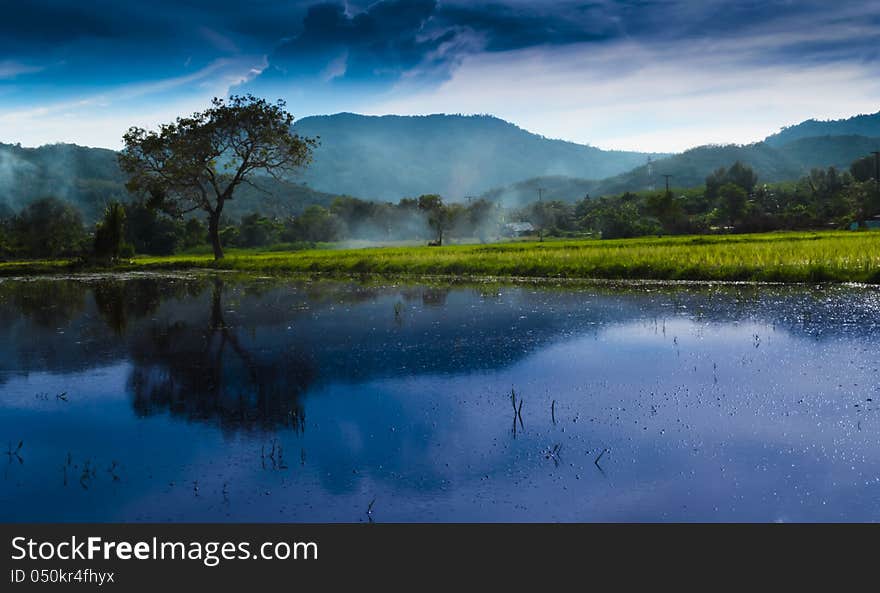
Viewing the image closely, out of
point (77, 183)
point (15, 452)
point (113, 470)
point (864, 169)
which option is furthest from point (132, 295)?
point (864, 169)

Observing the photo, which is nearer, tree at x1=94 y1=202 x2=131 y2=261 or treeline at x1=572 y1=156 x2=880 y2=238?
tree at x1=94 y1=202 x2=131 y2=261

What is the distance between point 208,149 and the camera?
55219 millimetres

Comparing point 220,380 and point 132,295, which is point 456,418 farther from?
point 132,295

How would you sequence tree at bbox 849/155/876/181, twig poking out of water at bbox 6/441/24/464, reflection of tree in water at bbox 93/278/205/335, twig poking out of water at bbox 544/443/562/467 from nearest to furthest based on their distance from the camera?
twig poking out of water at bbox 544/443/562/467 → twig poking out of water at bbox 6/441/24/464 → reflection of tree in water at bbox 93/278/205/335 → tree at bbox 849/155/876/181

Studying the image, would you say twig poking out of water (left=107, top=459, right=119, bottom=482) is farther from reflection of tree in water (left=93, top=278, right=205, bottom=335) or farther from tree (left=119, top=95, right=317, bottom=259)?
tree (left=119, top=95, right=317, bottom=259)

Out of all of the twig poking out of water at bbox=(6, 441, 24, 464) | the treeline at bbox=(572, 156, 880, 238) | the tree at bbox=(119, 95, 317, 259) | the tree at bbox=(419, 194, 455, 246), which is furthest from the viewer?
the tree at bbox=(419, 194, 455, 246)

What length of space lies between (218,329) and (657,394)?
1303 centimetres

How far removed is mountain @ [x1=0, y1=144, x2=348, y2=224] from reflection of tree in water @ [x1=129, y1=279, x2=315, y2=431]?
4983 inches

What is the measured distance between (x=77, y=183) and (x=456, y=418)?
166 m

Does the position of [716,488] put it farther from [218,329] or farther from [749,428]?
[218,329]

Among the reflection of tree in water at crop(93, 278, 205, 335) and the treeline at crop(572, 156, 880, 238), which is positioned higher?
the treeline at crop(572, 156, 880, 238)

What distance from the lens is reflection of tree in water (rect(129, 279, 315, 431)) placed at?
35.6ft

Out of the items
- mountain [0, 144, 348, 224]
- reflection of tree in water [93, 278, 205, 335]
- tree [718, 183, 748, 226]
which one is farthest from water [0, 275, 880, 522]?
mountain [0, 144, 348, 224]

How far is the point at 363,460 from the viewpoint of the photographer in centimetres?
855
